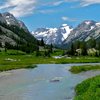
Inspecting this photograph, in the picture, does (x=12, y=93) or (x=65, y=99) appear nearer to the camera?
(x=65, y=99)

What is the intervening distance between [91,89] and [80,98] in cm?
583

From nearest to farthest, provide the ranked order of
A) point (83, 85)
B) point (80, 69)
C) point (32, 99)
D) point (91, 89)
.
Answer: point (91, 89), point (32, 99), point (83, 85), point (80, 69)

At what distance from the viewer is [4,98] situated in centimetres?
4903

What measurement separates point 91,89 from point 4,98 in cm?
1256

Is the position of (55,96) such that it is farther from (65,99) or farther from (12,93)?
(12,93)

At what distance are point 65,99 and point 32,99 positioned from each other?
180 inches

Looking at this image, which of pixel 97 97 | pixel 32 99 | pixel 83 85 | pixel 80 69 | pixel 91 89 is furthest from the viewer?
pixel 80 69

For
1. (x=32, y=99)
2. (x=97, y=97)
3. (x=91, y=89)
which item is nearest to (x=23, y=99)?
(x=32, y=99)

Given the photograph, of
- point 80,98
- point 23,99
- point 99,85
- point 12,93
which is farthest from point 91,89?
point 12,93

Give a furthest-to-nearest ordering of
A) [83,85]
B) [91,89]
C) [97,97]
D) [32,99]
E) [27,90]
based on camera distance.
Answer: [27,90]
[83,85]
[32,99]
[91,89]
[97,97]

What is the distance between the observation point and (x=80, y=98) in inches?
1555

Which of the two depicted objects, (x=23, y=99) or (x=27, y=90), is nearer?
(x=23, y=99)

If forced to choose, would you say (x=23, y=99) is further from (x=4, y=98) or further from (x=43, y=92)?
(x=43, y=92)

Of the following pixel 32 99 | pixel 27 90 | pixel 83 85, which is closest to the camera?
pixel 32 99
